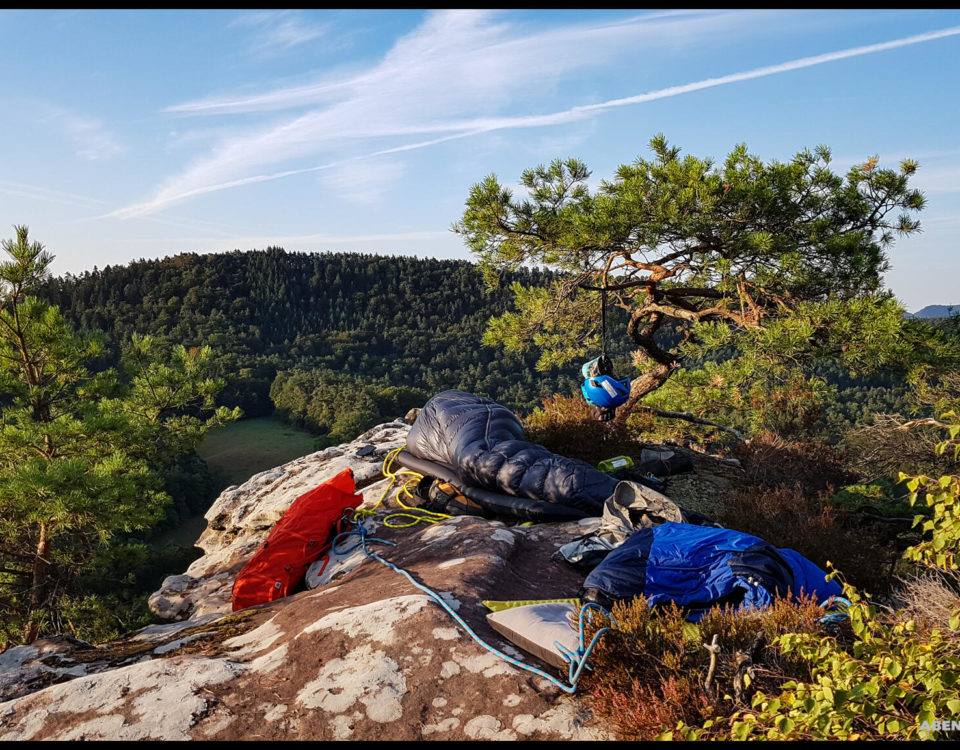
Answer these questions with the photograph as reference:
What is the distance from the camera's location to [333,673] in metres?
3.00

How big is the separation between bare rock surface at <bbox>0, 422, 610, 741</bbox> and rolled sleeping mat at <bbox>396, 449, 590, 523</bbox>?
1.02 m

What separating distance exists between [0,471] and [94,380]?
82.4 inches

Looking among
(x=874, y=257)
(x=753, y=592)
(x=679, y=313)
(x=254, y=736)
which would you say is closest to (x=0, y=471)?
(x=254, y=736)

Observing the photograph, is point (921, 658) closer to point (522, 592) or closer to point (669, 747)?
point (669, 747)

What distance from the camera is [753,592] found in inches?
135

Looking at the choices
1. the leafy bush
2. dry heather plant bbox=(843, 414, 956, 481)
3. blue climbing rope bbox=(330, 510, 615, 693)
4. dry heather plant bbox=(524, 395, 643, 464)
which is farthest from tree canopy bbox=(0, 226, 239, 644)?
dry heather plant bbox=(843, 414, 956, 481)

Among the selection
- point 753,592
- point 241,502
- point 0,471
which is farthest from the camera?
point 0,471

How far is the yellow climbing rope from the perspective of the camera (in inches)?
241

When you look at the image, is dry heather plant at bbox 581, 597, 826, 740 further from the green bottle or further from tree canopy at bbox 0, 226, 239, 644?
tree canopy at bbox 0, 226, 239, 644

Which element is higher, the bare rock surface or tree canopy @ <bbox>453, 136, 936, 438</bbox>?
tree canopy @ <bbox>453, 136, 936, 438</bbox>

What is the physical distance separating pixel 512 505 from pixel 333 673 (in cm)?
325

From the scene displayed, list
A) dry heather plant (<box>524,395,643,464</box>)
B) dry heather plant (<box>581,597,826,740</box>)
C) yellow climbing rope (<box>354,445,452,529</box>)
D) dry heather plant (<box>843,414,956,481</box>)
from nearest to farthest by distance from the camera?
dry heather plant (<box>581,597,826,740</box>), yellow climbing rope (<box>354,445,452,529</box>), dry heather plant (<box>843,414,956,481</box>), dry heather plant (<box>524,395,643,464</box>)

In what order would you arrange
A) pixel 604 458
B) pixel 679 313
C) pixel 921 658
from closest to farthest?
pixel 921 658
pixel 604 458
pixel 679 313

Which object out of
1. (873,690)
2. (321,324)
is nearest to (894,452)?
(873,690)
